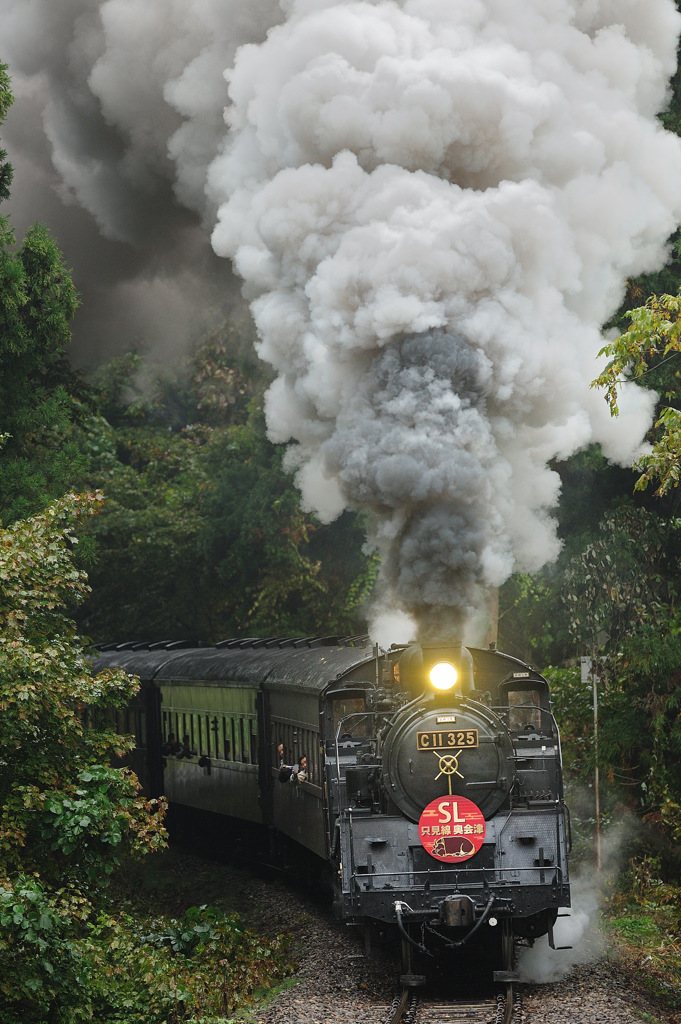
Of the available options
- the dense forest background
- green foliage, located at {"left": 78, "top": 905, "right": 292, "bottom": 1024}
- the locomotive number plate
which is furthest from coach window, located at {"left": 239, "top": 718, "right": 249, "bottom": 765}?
the locomotive number plate

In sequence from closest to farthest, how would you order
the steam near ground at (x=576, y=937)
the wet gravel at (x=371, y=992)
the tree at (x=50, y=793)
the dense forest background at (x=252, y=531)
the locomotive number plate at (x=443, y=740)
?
the tree at (x=50, y=793), the wet gravel at (x=371, y=992), the locomotive number plate at (x=443, y=740), the steam near ground at (x=576, y=937), the dense forest background at (x=252, y=531)

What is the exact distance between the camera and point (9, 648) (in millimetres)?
8414

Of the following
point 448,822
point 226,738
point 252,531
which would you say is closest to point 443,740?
→ point 448,822

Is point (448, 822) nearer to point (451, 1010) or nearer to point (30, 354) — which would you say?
point (451, 1010)

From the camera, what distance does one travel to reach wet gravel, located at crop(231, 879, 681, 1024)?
26.5 ft

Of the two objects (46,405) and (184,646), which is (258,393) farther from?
(46,405)

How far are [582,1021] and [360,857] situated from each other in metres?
1.94

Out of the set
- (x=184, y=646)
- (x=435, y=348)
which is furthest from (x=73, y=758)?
(x=184, y=646)

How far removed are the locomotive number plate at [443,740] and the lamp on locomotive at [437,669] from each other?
0.89 feet

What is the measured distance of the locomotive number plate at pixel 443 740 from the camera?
8.86 metres

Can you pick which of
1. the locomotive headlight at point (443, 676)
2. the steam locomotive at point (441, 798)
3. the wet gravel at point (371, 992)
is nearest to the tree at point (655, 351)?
the steam locomotive at point (441, 798)

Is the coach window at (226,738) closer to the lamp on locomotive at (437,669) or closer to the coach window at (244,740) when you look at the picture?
the coach window at (244,740)

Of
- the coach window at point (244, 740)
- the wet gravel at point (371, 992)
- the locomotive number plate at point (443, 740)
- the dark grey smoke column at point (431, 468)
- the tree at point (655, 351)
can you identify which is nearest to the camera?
the wet gravel at point (371, 992)

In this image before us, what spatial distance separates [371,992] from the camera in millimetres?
8898
